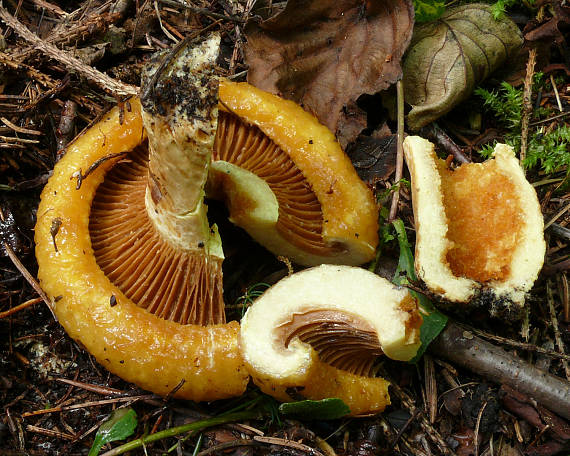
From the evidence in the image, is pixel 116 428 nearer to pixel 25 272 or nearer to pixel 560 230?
pixel 25 272

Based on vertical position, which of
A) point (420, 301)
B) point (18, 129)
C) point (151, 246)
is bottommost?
point (420, 301)

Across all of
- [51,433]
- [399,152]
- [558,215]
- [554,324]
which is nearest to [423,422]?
[554,324]

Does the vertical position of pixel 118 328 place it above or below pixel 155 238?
below

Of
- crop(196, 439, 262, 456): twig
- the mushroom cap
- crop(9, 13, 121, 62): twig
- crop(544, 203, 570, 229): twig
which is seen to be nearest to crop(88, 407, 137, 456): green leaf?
the mushroom cap

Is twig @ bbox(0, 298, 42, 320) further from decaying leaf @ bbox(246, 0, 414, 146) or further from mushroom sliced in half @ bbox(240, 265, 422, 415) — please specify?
decaying leaf @ bbox(246, 0, 414, 146)

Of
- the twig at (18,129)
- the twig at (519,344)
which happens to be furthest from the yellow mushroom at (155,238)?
the twig at (519,344)

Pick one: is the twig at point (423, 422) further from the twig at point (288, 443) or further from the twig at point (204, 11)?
the twig at point (204, 11)

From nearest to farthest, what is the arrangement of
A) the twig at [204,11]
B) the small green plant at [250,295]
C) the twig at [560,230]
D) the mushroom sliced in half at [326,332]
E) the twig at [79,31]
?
the mushroom sliced in half at [326,332]
the small green plant at [250,295]
the twig at [560,230]
the twig at [79,31]
the twig at [204,11]
